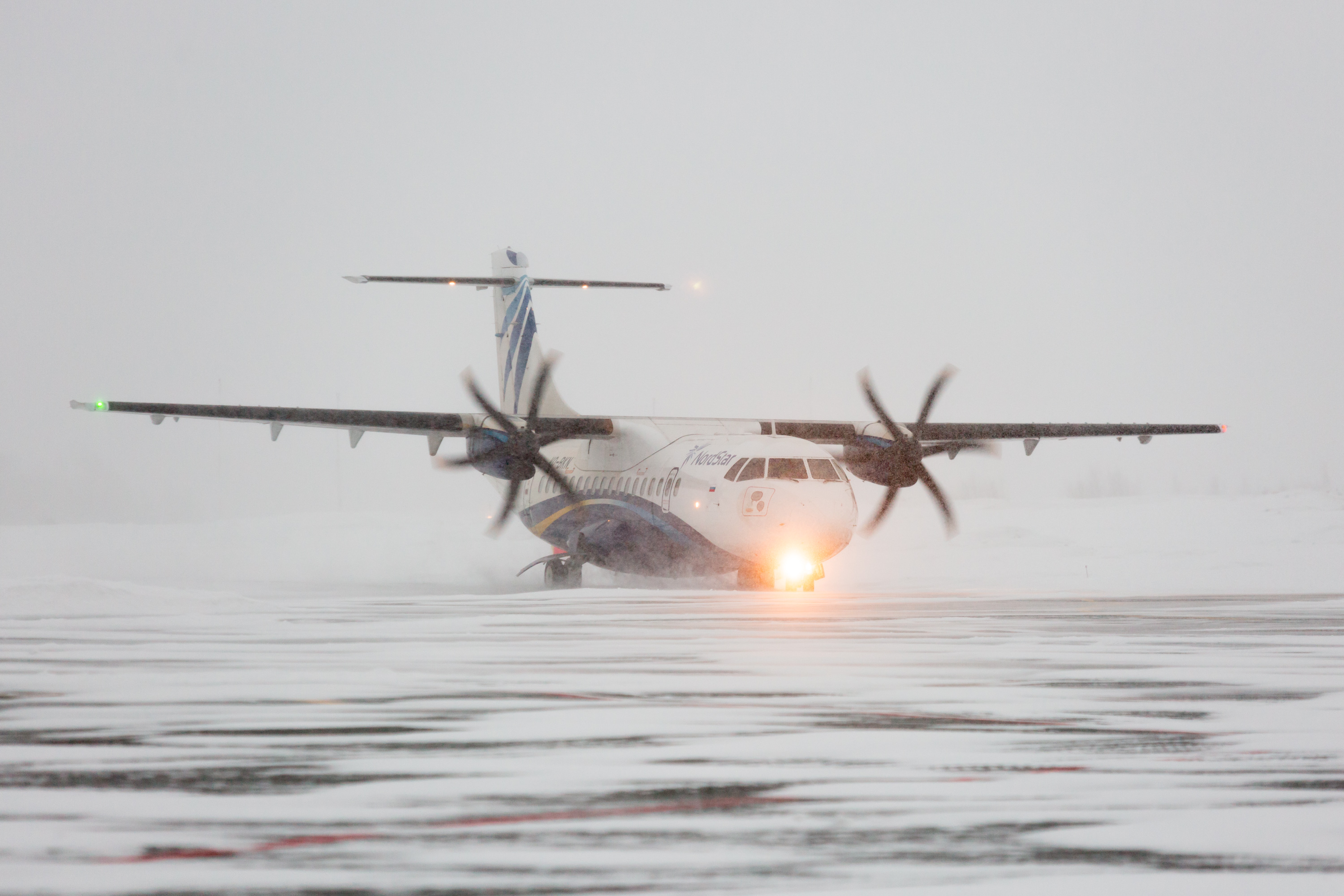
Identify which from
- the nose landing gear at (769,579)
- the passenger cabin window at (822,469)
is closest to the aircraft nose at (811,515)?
the passenger cabin window at (822,469)

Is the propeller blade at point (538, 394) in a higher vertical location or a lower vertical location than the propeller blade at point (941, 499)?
higher

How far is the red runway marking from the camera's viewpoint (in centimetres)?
545

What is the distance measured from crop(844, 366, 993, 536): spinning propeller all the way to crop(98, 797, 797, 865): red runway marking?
23.8m

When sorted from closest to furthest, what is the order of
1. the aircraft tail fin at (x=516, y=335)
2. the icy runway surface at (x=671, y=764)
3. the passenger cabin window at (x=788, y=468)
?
the icy runway surface at (x=671, y=764)
the passenger cabin window at (x=788, y=468)
the aircraft tail fin at (x=516, y=335)

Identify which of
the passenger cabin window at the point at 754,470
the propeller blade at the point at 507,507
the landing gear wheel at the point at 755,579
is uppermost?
the passenger cabin window at the point at 754,470

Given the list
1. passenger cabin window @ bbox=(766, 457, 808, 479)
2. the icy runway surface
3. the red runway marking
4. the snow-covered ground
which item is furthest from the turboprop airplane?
the red runway marking

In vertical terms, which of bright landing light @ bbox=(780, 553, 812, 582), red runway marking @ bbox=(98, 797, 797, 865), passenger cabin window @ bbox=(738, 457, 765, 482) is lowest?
bright landing light @ bbox=(780, 553, 812, 582)

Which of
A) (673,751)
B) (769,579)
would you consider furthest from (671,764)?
(769,579)

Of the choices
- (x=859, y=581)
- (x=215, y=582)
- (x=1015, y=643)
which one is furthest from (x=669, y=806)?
(x=215, y=582)

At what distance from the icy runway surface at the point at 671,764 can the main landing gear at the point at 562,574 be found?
712 inches

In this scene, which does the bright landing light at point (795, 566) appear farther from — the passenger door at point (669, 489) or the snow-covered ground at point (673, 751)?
the snow-covered ground at point (673, 751)

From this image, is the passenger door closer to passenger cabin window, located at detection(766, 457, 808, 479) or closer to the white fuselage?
the white fuselage

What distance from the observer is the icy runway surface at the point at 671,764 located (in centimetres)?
536

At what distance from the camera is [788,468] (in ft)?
91.6
